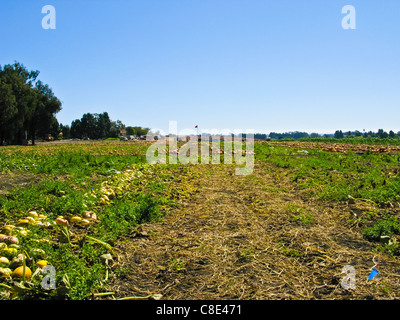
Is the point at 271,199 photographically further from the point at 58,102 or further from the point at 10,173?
the point at 58,102

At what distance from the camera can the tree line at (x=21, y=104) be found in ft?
107

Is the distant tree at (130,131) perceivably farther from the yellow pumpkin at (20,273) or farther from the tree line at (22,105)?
the yellow pumpkin at (20,273)

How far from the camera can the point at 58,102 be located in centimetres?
4500

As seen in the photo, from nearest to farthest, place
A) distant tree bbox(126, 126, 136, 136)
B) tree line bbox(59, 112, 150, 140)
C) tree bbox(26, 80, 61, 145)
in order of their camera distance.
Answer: tree bbox(26, 80, 61, 145), tree line bbox(59, 112, 150, 140), distant tree bbox(126, 126, 136, 136)

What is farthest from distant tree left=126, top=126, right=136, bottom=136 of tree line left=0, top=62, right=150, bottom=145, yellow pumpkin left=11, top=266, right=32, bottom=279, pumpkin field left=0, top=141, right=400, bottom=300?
yellow pumpkin left=11, top=266, right=32, bottom=279

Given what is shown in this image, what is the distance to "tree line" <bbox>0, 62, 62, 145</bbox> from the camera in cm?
3259

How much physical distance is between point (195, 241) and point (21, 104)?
41252 millimetres

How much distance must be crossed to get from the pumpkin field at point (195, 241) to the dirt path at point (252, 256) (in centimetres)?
2

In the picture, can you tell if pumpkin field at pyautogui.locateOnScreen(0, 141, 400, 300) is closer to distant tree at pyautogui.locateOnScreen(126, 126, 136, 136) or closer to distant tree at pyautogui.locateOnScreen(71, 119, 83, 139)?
distant tree at pyautogui.locateOnScreen(71, 119, 83, 139)

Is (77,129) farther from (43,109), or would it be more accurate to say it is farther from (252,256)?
(252,256)

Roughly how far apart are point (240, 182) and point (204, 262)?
5.27 metres

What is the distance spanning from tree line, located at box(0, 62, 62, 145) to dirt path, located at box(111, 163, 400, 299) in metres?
35.8

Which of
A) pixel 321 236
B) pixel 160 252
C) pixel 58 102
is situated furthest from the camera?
pixel 58 102
